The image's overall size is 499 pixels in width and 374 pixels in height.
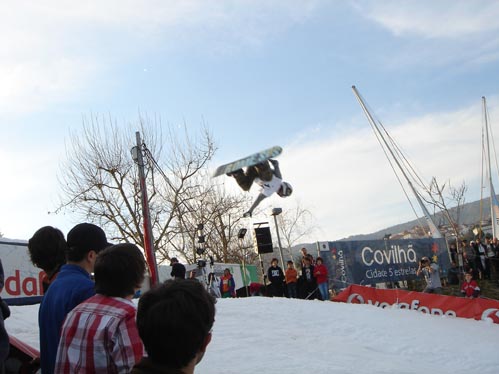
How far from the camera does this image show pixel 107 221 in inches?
1153

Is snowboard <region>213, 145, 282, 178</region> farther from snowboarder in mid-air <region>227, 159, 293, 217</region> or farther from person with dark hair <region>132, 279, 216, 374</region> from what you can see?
person with dark hair <region>132, 279, 216, 374</region>

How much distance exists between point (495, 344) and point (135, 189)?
2156 centimetres

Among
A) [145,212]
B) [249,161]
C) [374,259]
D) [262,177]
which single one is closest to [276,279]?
[145,212]

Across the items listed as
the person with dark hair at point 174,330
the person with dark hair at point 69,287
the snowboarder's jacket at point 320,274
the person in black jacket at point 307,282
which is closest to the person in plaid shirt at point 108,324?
the person with dark hair at point 69,287

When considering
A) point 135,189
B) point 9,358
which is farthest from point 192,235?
point 9,358

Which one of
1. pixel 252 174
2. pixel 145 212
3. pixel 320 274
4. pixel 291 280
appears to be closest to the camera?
pixel 252 174

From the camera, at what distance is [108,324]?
2436mm

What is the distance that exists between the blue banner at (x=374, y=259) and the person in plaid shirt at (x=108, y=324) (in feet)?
54.6

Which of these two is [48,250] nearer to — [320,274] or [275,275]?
[320,274]

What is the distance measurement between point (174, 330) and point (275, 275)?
15012mm

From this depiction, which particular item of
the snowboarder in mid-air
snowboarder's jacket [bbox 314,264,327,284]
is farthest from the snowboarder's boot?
snowboarder's jacket [bbox 314,264,327,284]

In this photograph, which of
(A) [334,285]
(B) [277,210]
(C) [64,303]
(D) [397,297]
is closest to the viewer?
(C) [64,303]

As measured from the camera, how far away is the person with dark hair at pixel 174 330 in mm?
1925

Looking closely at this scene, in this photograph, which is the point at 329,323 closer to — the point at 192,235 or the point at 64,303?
the point at 64,303
